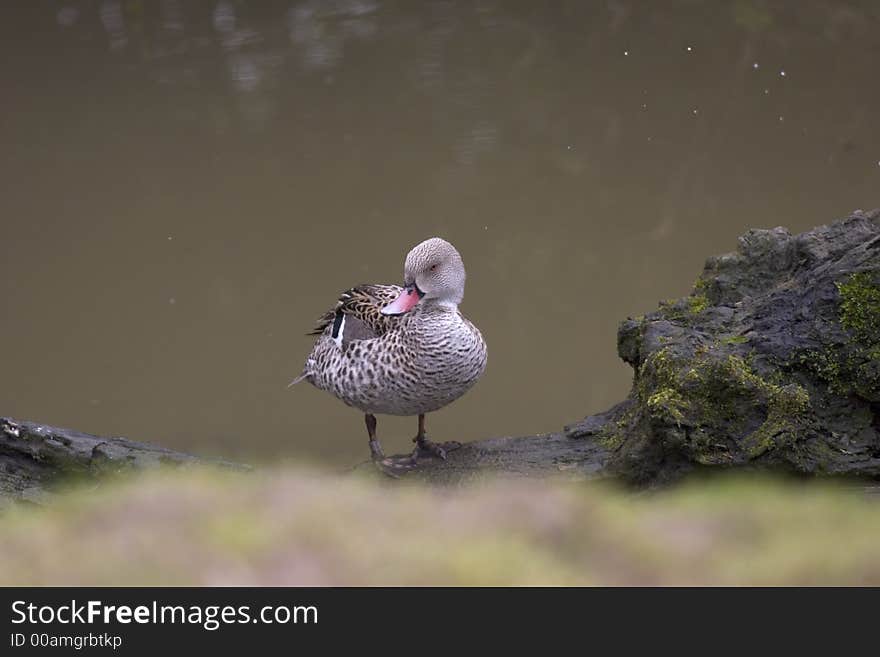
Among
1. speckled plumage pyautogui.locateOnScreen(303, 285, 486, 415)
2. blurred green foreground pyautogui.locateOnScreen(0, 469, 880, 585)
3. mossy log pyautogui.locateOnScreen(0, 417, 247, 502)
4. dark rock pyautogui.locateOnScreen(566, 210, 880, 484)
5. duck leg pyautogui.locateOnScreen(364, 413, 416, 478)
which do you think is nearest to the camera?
blurred green foreground pyautogui.locateOnScreen(0, 469, 880, 585)

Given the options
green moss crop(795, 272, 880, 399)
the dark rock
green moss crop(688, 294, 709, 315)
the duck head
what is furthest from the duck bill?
green moss crop(795, 272, 880, 399)

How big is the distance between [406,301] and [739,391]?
3.02 feet

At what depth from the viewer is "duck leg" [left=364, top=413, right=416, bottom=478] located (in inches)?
118

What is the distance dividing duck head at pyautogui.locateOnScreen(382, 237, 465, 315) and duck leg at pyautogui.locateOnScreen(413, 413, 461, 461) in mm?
351

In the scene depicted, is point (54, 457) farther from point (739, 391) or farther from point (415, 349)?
point (739, 391)

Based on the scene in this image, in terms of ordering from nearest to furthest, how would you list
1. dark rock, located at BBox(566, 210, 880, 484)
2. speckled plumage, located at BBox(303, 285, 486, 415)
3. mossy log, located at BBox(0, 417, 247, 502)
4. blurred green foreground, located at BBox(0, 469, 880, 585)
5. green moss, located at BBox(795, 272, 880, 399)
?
blurred green foreground, located at BBox(0, 469, 880, 585) < dark rock, located at BBox(566, 210, 880, 484) < green moss, located at BBox(795, 272, 880, 399) < mossy log, located at BBox(0, 417, 247, 502) < speckled plumage, located at BBox(303, 285, 486, 415)

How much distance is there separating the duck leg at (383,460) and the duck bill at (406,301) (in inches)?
15.1

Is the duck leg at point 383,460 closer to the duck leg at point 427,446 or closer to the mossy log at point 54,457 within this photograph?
the duck leg at point 427,446

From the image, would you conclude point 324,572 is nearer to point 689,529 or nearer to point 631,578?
point 631,578

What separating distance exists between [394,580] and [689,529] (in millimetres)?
505

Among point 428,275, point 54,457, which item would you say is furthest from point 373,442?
point 54,457

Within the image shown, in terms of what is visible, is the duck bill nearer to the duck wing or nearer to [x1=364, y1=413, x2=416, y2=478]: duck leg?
the duck wing
